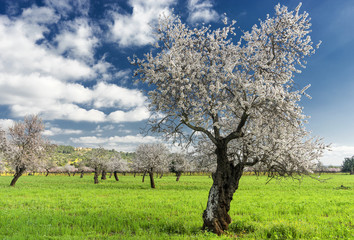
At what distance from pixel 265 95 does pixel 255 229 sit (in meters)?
8.45

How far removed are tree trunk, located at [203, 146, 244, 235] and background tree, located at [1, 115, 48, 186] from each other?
4403 cm

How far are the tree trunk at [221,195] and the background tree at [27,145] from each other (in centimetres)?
4403

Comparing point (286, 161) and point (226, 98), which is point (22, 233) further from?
point (286, 161)

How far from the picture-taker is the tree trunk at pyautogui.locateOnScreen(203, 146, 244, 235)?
13.6 metres

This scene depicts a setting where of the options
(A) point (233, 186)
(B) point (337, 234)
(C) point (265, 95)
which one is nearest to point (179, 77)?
(C) point (265, 95)

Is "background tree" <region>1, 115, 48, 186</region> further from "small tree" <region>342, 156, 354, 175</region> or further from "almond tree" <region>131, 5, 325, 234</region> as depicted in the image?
"small tree" <region>342, 156, 354, 175</region>

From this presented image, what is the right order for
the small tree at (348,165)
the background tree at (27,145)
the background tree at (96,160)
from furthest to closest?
the small tree at (348,165), the background tree at (96,160), the background tree at (27,145)

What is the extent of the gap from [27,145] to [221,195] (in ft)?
153

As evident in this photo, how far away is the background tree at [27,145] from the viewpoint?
45625mm

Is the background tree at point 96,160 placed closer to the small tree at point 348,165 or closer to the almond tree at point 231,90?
the almond tree at point 231,90

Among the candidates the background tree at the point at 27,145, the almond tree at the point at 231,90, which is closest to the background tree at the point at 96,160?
the background tree at the point at 27,145

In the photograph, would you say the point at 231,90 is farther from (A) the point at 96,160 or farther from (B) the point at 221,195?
(A) the point at 96,160

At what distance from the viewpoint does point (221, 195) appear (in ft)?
45.4

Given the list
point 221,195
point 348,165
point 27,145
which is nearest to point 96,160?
point 27,145
